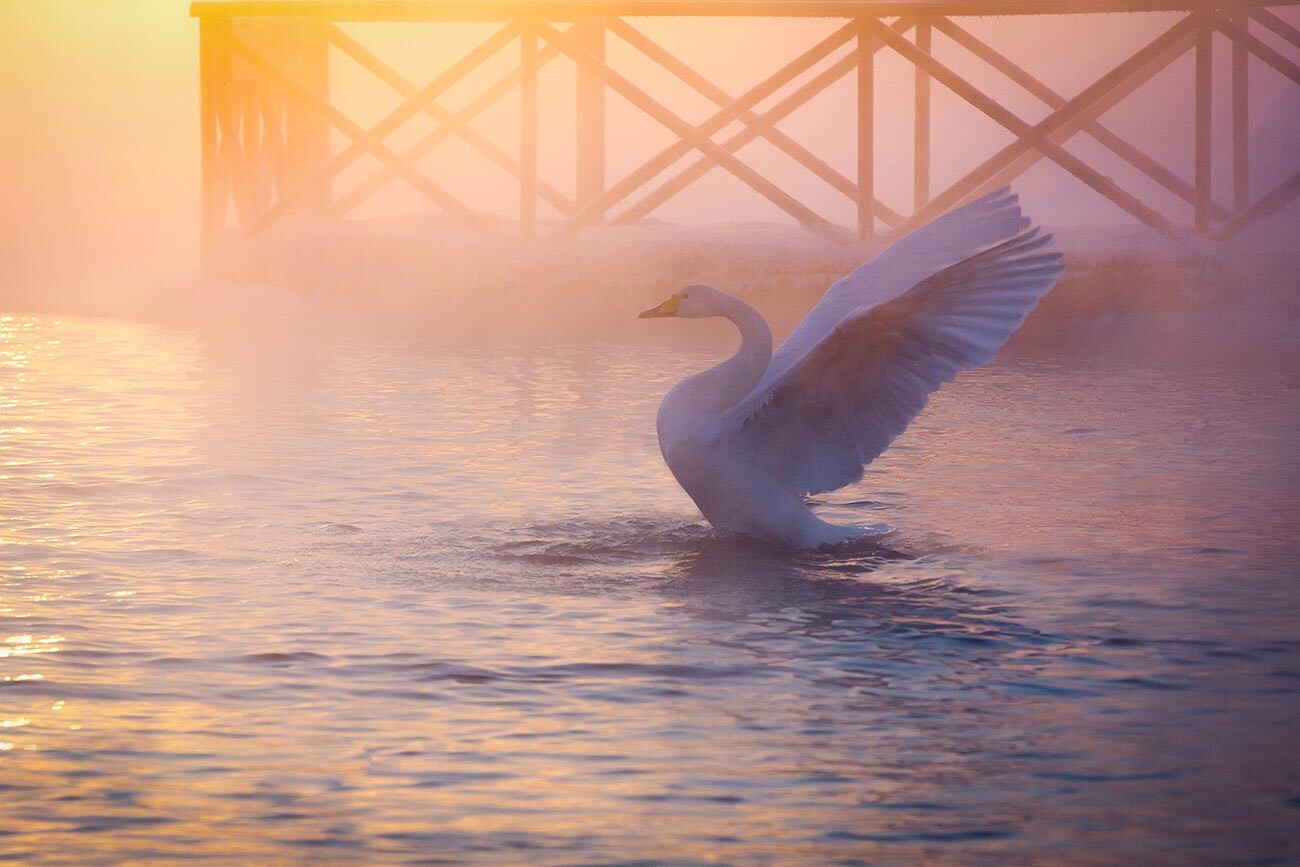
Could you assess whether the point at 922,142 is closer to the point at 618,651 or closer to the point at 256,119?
the point at 256,119

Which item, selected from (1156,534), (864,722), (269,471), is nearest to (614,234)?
(269,471)

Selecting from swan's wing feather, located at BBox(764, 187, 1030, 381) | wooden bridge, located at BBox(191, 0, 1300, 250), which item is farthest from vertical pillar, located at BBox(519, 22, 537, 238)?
swan's wing feather, located at BBox(764, 187, 1030, 381)

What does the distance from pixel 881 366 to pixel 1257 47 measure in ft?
28.2

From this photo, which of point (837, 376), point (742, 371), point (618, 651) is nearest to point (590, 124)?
point (742, 371)

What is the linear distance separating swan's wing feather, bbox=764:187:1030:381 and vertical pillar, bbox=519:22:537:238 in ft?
25.6

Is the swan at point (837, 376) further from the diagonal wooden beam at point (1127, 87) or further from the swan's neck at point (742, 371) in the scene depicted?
the diagonal wooden beam at point (1127, 87)

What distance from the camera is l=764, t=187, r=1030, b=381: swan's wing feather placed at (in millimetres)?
6836

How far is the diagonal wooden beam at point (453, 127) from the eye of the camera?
15016mm

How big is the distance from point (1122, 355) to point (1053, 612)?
7470 mm

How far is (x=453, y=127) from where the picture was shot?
14.9 meters

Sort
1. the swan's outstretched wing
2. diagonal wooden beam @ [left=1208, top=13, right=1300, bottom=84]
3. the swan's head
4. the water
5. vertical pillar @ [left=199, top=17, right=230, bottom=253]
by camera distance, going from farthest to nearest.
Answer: vertical pillar @ [left=199, top=17, right=230, bottom=253], diagonal wooden beam @ [left=1208, top=13, right=1300, bottom=84], the swan's head, the swan's outstretched wing, the water

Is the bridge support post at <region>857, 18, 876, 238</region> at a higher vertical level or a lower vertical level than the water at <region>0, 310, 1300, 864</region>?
higher

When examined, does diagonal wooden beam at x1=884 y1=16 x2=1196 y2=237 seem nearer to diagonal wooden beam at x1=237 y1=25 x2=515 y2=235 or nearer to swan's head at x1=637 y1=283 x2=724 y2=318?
diagonal wooden beam at x1=237 y1=25 x2=515 y2=235

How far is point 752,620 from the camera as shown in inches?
218
